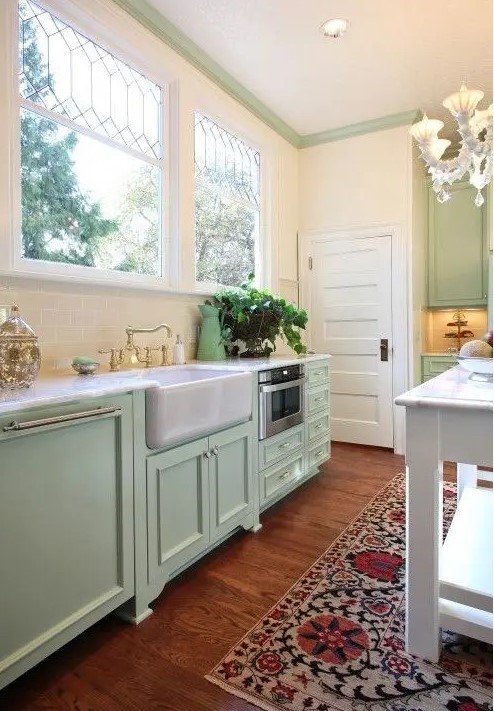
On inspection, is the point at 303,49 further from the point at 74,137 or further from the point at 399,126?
the point at 74,137

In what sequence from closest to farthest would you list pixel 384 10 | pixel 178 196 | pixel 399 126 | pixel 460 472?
pixel 460 472, pixel 384 10, pixel 178 196, pixel 399 126

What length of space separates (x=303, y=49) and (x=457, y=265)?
2509 millimetres

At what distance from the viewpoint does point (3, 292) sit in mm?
1965

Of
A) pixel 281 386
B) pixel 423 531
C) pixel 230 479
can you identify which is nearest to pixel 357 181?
pixel 281 386

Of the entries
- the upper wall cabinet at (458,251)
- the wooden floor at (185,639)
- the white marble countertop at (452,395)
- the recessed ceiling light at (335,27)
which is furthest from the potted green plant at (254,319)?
the upper wall cabinet at (458,251)

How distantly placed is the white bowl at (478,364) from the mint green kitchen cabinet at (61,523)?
4.31 feet

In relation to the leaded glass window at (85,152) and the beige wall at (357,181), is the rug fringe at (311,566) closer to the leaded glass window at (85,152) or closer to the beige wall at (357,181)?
the leaded glass window at (85,152)

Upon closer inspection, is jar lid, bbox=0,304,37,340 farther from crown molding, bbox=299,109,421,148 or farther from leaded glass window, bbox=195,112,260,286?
crown molding, bbox=299,109,421,148

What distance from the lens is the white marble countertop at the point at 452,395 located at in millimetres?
1365

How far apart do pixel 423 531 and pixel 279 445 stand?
1.32m

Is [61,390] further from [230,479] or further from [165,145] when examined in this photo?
[165,145]

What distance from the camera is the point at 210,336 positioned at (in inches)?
119

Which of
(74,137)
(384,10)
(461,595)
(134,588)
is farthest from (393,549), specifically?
(384,10)

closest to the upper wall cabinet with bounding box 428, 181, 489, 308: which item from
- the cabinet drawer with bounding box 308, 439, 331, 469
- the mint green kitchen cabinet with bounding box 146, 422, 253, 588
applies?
the cabinet drawer with bounding box 308, 439, 331, 469
